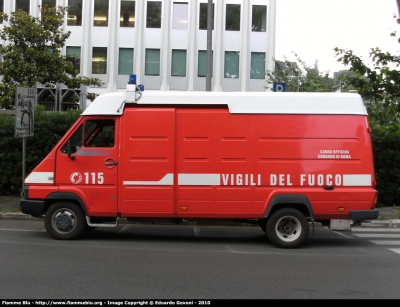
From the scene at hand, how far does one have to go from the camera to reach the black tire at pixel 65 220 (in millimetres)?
9836

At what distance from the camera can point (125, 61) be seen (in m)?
33.3

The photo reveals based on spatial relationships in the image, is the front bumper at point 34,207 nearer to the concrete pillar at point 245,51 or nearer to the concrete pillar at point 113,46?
the concrete pillar at point 113,46

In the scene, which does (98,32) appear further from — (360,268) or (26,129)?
(360,268)

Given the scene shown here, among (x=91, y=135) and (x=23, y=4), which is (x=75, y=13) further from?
(x=91, y=135)

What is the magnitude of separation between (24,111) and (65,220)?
465 cm

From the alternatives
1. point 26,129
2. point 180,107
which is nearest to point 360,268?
point 180,107

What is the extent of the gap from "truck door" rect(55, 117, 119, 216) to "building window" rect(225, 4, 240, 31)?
24.8m

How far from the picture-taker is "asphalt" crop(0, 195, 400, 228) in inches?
513

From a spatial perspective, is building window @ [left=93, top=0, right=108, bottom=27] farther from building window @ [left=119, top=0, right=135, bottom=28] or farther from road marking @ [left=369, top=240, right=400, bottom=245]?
road marking @ [left=369, top=240, right=400, bottom=245]

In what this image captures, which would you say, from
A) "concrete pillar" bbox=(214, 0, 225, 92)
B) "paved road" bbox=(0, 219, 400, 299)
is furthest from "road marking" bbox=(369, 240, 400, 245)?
"concrete pillar" bbox=(214, 0, 225, 92)

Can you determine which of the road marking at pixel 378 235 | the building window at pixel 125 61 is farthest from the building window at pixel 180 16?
the road marking at pixel 378 235

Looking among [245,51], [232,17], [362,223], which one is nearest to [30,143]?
[362,223]

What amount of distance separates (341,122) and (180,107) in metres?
2.86

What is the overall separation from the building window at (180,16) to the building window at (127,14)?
2.55 m
